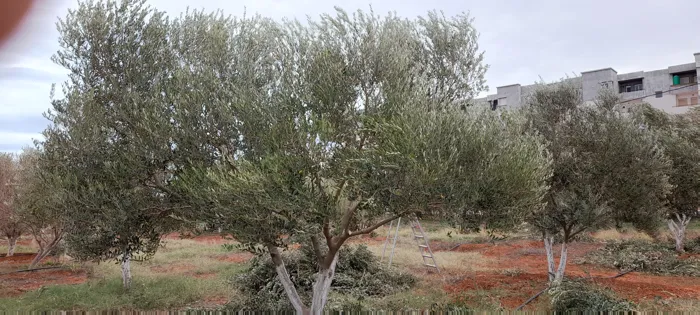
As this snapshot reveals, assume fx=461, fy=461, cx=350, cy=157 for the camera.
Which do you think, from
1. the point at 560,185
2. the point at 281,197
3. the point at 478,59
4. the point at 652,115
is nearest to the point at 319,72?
the point at 281,197

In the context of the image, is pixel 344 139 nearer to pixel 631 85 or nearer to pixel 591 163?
pixel 591 163

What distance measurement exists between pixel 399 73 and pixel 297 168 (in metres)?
3.05

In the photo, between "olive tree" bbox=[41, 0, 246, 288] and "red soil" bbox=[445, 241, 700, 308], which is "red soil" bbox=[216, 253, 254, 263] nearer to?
"red soil" bbox=[445, 241, 700, 308]

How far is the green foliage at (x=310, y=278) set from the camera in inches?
677

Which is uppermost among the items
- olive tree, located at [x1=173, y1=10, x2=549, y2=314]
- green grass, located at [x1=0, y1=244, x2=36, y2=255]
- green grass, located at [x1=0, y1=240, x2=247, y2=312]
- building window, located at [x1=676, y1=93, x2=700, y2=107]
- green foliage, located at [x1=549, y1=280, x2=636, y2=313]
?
building window, located at [x1=676, y1=93, x2=700, y2=107]

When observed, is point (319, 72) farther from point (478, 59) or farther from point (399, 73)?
point (478, 59)

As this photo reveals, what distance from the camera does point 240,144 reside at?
1002cm

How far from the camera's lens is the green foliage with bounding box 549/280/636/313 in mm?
13844

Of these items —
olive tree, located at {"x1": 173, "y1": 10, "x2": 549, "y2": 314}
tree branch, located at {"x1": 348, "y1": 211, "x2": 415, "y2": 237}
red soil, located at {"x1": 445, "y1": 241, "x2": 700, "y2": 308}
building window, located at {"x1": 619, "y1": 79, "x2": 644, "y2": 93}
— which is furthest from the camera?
building window, located at {"x1": 619, "y1": 79, "x2": 644, "y2": 93}

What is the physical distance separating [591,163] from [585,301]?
4.75 meters

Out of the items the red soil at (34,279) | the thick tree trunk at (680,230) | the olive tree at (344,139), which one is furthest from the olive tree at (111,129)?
the thick tree trunk at (680,230)

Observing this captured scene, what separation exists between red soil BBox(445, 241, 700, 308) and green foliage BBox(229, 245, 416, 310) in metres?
2.58

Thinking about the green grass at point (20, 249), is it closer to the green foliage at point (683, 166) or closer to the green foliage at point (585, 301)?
the green foliage at point (585, 301)

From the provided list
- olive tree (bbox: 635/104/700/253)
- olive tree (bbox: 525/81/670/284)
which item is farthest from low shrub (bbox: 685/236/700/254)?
olive tree (bbox: 525/81/670/284)
